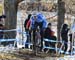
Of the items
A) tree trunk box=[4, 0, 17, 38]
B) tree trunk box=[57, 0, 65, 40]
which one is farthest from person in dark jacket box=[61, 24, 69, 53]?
tree trunk box=[4, 0, 17, 38]

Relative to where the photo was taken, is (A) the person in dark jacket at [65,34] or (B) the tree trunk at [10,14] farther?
(B) the tree trunk at [10,14]

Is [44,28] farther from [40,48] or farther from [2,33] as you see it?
Result: [2,33]

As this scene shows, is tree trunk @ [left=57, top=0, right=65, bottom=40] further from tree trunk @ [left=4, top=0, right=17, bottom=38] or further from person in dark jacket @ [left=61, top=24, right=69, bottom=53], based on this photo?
tree trunk @ [left=4, top=0, right=17, bottom=38]

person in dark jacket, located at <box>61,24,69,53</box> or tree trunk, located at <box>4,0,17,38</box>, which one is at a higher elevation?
A: tree trunk, located at <box>4,0,17,38</box>

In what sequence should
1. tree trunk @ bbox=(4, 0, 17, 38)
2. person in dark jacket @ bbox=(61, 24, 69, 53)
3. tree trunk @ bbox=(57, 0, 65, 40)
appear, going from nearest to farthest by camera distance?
1. person in dark jacket @ bbox=(61, 24, 69, 53)
2. tree trunk @ bbox=(4, 0, 17, 38)
3. tree trunk @ bbox=(57, 0, 65, 40)

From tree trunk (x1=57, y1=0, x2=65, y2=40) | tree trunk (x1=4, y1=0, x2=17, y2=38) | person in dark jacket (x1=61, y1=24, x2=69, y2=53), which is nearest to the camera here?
person in dark jacket (x1=61, y1=24, x2=69, y2=53)

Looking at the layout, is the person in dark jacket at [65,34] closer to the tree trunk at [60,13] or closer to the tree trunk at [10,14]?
the tree trunk at [60,13]

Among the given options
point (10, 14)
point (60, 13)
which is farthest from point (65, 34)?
point (10, 14)

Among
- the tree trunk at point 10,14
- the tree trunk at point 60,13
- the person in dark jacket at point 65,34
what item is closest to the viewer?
the person in dark jacket at point 65,34

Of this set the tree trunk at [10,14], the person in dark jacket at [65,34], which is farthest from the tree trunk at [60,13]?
the tree trunk at [10,14]

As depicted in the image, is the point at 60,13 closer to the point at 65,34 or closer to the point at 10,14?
the point at 65,34

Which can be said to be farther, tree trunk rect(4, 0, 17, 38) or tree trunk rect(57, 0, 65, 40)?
tree trunk rect(57, 0, 65, 40)

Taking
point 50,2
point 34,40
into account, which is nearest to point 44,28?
point 34,40

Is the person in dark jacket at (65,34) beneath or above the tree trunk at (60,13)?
beneath
